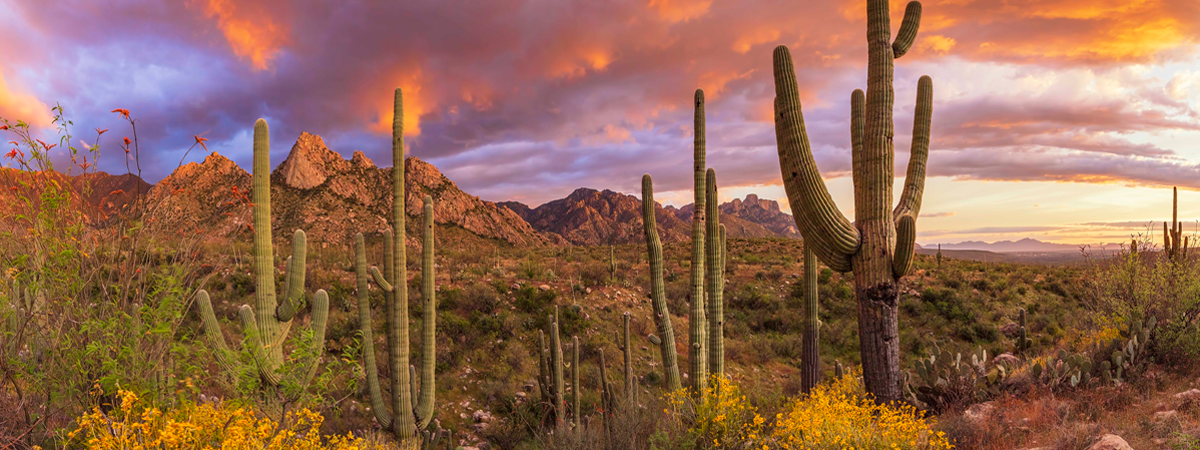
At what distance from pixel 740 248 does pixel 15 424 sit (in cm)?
2726

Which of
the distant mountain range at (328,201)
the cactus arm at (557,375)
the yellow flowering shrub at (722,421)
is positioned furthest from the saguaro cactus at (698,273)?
the distant mountain range at (328,201)

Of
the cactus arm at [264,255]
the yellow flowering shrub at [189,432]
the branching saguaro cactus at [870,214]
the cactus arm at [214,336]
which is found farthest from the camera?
the cactus arm at [264,255]

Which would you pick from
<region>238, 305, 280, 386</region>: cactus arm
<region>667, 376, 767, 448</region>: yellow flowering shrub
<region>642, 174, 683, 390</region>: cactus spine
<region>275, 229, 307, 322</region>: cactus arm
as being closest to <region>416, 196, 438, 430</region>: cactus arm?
<region>275, 229, 307, 322</region>: cactus arm

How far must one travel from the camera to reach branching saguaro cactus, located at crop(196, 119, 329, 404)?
561 centimetres

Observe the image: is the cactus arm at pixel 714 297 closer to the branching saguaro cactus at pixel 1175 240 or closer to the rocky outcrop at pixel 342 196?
the branching saguaro cactus at pixel 1175 240

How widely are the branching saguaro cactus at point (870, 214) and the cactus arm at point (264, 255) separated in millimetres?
6888

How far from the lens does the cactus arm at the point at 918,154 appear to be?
6.69m

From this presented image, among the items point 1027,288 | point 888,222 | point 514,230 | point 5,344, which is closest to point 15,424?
point 5,344

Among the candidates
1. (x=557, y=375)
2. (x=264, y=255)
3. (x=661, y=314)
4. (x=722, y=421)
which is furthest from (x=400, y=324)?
(x=722, y=421)

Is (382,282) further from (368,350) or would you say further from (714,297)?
(714,297)

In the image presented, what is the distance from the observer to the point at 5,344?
5.09 meters

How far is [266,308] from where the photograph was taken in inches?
249

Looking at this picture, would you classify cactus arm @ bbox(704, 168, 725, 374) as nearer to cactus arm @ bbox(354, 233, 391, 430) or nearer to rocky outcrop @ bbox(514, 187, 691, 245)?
cactus arm @ bbox(354, 233, 391, 430)

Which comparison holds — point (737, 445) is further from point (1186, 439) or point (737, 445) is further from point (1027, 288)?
point (1027, 288)
